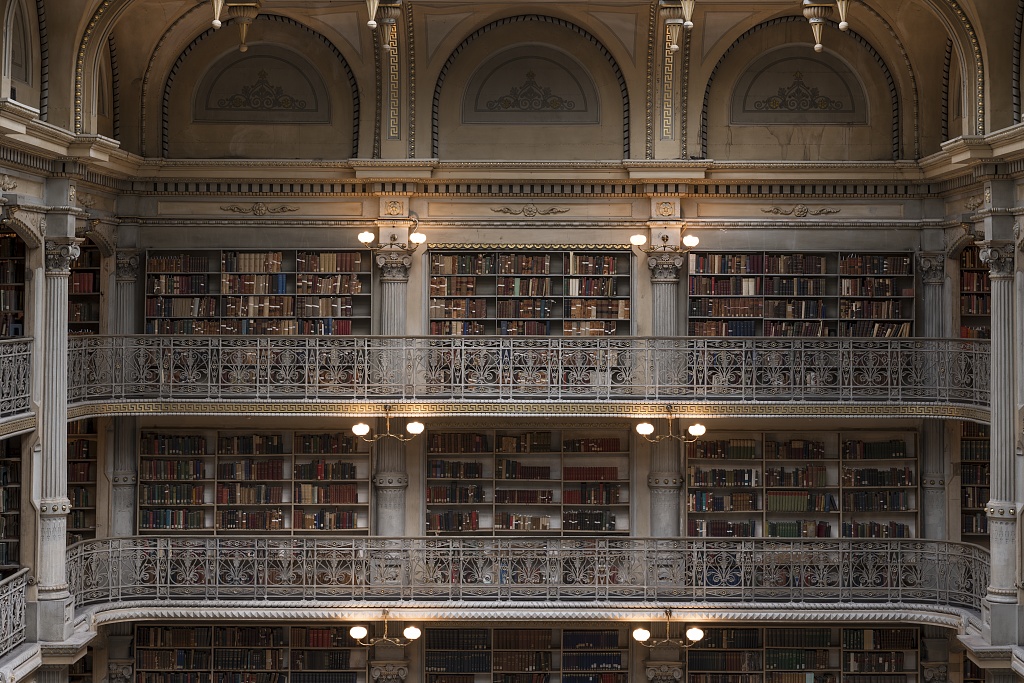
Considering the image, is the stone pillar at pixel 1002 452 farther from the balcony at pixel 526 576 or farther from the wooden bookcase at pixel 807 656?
the wooden bookcase at pixel 807 656

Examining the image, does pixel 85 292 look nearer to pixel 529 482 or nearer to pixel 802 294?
pixel 529 482

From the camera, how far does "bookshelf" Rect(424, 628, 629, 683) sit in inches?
436

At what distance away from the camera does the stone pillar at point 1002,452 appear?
920cm

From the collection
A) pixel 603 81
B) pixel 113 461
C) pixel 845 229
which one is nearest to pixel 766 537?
pixel 845 229

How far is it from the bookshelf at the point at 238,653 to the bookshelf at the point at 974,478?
17.8 feet

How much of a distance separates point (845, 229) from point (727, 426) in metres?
2.03

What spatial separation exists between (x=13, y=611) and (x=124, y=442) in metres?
2.48

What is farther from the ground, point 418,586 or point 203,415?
point 203,415

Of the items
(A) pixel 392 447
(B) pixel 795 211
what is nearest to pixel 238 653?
(A) pixel 392 447

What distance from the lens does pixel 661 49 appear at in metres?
10.9

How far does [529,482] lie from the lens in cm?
1128

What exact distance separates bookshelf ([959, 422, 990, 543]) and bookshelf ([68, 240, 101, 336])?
303 inches

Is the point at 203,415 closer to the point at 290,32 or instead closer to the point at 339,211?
the point at 339,211

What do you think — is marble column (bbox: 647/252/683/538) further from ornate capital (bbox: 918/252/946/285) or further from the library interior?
ornate capital (bbox: 918/252/946/285)
